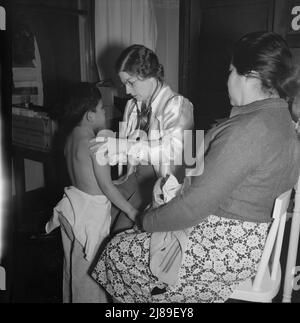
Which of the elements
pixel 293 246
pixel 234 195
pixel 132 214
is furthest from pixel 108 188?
pixel 293 246

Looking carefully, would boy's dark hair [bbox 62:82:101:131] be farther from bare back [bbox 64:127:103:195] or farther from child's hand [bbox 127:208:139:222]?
child's hand [bbox 127:208:139:222]

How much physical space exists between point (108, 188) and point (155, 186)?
8.7 inches

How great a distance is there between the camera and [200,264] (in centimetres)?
99

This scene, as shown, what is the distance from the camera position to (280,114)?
927mm

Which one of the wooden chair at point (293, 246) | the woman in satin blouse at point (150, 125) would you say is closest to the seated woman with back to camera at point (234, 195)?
the wooden chair at point (293, 246)

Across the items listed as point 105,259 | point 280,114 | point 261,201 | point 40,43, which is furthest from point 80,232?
point 40,43

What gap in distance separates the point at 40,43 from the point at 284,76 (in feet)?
6.29

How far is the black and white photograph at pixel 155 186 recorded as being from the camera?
2.99 feet

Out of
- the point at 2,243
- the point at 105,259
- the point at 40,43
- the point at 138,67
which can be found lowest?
the point at 105,259

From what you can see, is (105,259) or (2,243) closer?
(2,243)

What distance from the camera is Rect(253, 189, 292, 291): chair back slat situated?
925mm

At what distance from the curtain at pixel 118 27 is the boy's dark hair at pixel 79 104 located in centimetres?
138

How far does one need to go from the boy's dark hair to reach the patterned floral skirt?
47 centimetres
